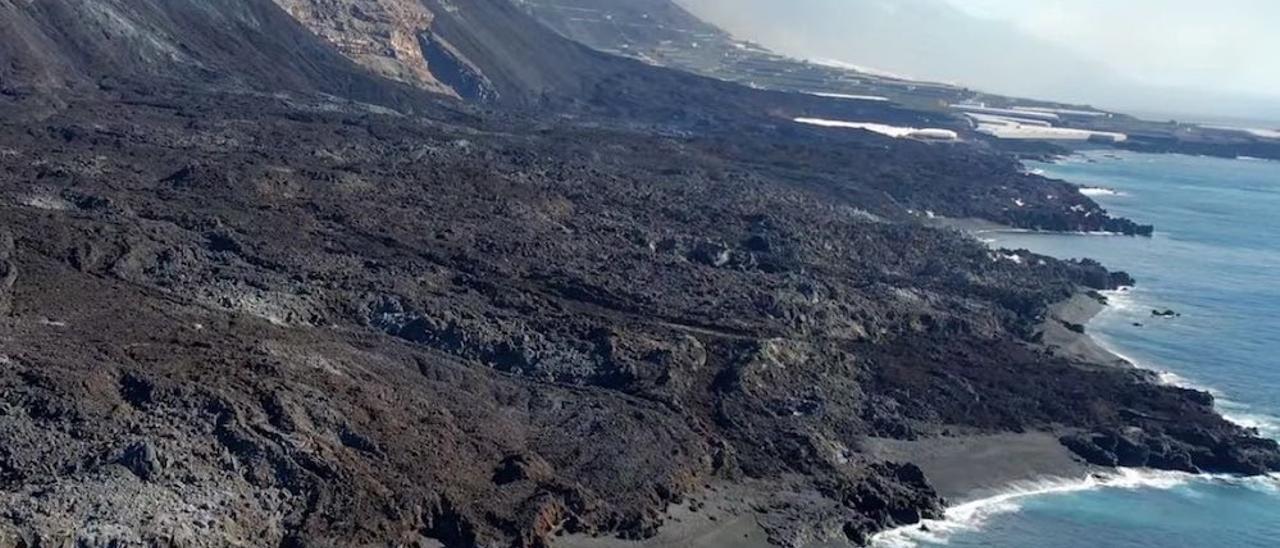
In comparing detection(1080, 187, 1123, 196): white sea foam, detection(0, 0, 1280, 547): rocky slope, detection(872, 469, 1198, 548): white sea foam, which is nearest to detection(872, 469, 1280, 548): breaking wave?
detection(872, 469, 1198, 548): white sea foam

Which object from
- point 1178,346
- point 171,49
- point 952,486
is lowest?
point 171,49

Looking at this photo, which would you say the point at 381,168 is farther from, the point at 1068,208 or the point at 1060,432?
the point at 1068,208

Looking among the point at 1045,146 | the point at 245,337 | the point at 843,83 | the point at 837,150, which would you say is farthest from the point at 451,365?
the point at 843,83

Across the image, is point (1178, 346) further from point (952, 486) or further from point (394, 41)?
point (394, 41)

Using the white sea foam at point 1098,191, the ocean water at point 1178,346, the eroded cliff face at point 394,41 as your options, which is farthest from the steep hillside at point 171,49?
the white sea foam at point 1098,191

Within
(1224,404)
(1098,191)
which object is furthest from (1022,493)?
(1098,191)

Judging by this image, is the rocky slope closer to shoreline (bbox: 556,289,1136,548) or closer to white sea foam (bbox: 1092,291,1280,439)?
shoreline (bbox: 556,289,1136,548)
